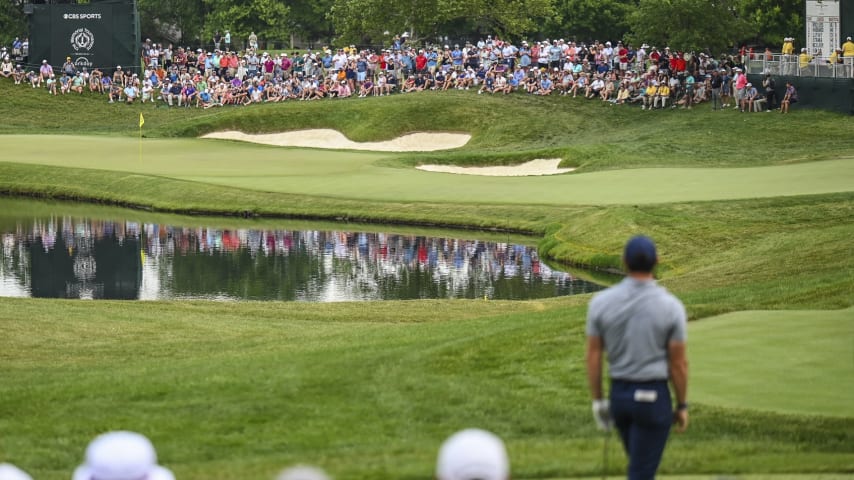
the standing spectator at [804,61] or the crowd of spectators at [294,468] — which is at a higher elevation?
the standing spectator at [804,61]

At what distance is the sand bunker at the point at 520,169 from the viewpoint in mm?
50188

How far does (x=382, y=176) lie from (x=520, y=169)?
5.24 meters

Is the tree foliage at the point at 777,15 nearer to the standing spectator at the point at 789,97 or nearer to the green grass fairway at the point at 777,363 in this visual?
the standing spectator at the point at 789,97

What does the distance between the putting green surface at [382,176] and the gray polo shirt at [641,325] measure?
3026 cm

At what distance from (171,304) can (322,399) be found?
1256 centimetres

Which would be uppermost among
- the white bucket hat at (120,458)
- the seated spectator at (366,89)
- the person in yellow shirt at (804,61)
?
the person in yellow shirt at (804,61)

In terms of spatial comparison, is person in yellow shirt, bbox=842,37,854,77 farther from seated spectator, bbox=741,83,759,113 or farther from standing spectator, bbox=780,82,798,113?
seated spectator, bbox=741,83,759,113

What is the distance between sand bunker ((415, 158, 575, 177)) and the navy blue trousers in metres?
41.0

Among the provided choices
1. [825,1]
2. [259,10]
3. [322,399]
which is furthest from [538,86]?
[322,399]

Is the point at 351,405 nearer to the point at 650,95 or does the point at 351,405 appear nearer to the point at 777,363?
the point at 777,363

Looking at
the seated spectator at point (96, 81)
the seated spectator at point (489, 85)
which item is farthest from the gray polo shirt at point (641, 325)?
the seated spectator at point (96, 81)

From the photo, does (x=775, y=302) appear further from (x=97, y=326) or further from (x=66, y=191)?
(x=66, y=191)

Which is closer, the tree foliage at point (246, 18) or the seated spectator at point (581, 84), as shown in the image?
the seated spectator at point (581, 84)

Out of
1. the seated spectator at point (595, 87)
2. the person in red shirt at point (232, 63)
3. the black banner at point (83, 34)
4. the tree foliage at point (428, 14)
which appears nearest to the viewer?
the seated spectator at point (595, 87)
